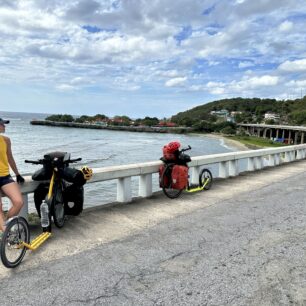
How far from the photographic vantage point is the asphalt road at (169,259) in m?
3.57

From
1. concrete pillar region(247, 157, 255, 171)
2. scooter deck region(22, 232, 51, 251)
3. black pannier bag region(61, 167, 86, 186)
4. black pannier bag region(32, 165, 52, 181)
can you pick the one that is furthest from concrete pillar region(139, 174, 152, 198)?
concrete pillar region(247, 157, 255, 171)

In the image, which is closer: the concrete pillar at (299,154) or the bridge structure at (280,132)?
the concrete pillar at (299,154)

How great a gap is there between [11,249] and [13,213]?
1.66ft

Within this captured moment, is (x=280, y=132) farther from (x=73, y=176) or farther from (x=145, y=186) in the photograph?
(x=73, y=176)

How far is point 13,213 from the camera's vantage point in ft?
14.7

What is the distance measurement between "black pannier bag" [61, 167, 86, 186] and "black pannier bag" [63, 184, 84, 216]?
0.46 feet

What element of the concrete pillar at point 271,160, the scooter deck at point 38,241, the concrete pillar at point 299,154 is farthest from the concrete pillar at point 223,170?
the concrete pillar at point 299,154

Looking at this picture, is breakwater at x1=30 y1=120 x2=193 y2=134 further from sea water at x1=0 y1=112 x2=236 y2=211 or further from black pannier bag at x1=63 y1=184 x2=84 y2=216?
black pannier bag at x1=63 y1=184 x2=84 y2=216

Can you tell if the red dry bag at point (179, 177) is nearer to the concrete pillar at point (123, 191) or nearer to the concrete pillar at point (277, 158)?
the concrete pillar at point (123, 191)

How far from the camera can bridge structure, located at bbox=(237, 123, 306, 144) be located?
13130cm

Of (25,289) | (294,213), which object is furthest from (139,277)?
(294,213)

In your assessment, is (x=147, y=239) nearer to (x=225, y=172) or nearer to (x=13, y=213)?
(x=13, y=213)

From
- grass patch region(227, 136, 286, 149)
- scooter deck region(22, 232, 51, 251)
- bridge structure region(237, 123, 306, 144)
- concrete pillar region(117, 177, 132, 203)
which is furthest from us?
bridge structure region(237, 123, 306, 144)

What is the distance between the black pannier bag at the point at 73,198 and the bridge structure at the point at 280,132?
411 ft
